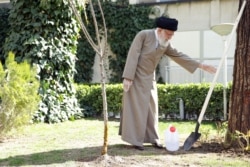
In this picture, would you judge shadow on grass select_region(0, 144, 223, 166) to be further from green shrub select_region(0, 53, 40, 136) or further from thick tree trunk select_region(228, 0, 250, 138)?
green shrub select_region(0, 53, 40, 136)

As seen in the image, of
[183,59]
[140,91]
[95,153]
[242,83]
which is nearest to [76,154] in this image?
[95,153]

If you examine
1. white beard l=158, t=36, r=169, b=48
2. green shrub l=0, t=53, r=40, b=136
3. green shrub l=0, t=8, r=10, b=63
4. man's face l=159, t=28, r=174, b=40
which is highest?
green shrub l=0, t=8, r=10, b=63

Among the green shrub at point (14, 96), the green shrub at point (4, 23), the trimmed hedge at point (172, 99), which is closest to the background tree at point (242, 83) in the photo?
the green shrub at point (14, 96)

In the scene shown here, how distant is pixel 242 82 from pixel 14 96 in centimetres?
376

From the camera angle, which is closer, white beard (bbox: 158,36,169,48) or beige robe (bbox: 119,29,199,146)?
beige robe (bbox: 119,29,199,146)

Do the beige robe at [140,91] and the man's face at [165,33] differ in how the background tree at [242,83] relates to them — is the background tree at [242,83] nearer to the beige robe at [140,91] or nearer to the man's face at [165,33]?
the man's face at [165,33]

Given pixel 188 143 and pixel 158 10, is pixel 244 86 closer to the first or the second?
pixel 188 143

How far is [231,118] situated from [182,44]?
9.39 metres

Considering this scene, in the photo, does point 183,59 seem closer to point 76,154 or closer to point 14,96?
point 76,154

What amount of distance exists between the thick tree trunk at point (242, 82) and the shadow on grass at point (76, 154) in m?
0.65

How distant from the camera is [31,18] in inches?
384

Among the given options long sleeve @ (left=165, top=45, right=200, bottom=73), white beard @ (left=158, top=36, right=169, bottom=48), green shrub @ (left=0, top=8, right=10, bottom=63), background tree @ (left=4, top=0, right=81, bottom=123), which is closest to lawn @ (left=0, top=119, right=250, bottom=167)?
long sleeve @ (left=165, top=45, right=200, bottom=73)

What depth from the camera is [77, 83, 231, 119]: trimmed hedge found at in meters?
10.7

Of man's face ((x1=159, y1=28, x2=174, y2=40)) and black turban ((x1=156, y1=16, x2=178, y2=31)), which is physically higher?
black turban ((x1=156, y1=16, x2=178, y2=31))
